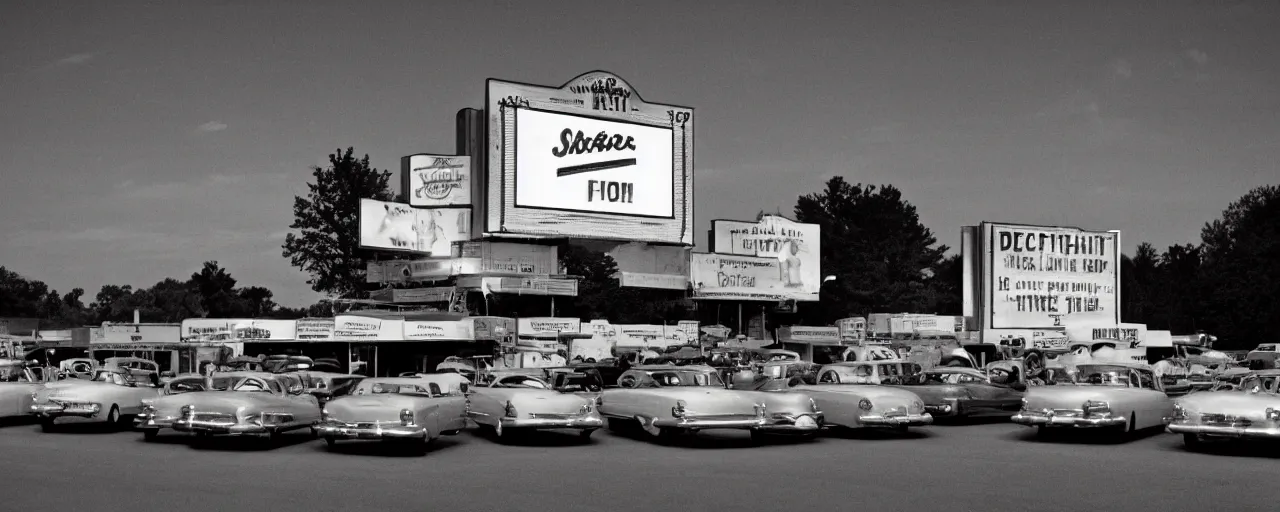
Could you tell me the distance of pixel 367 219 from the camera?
2370 inches

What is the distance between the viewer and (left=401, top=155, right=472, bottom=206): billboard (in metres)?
57.8

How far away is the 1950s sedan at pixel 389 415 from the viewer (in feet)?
54.7

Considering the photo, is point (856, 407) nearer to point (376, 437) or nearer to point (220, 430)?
point (376, 437)

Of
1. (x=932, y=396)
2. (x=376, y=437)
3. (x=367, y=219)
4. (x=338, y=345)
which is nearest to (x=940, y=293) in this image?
(x=367, y=219)

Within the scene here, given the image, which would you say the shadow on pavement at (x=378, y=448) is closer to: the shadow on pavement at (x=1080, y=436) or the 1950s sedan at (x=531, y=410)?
the 1950s sedan at (x=531, y=410)

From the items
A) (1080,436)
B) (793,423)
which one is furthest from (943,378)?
(793,423)

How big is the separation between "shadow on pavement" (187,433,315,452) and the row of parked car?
405 mm

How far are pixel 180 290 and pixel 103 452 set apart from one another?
94188 mm

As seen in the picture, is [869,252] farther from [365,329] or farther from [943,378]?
[943,378]

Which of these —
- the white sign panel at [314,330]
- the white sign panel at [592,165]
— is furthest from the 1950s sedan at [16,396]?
the white sign panel at [592,165]

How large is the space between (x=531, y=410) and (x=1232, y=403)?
1008 centimetres

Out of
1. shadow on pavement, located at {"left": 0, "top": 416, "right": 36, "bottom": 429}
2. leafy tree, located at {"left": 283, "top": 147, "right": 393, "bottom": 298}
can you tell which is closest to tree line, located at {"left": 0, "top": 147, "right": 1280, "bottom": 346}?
leafy tree, located at {"left": 283, "top": 147, "right": 393, "bottom": 298}

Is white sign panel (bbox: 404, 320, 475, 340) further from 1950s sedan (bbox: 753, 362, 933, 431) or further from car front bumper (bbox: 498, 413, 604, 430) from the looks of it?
car front bumper (bbox: 498, 413, 604, 430)

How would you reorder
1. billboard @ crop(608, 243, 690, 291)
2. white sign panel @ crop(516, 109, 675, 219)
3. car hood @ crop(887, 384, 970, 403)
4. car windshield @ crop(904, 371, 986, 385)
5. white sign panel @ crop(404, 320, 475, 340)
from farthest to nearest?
1. billboard @ crop(608, 243, 690, 291)
2. white sign panel @ crop(516, 109, 675, 219)
3. white sign panel @ crop(404, 320, 475, 340)
4. car windshield @ crop(904, 371, 986, 385)
5. car hood @ crop(887, 384, 970, 403)
